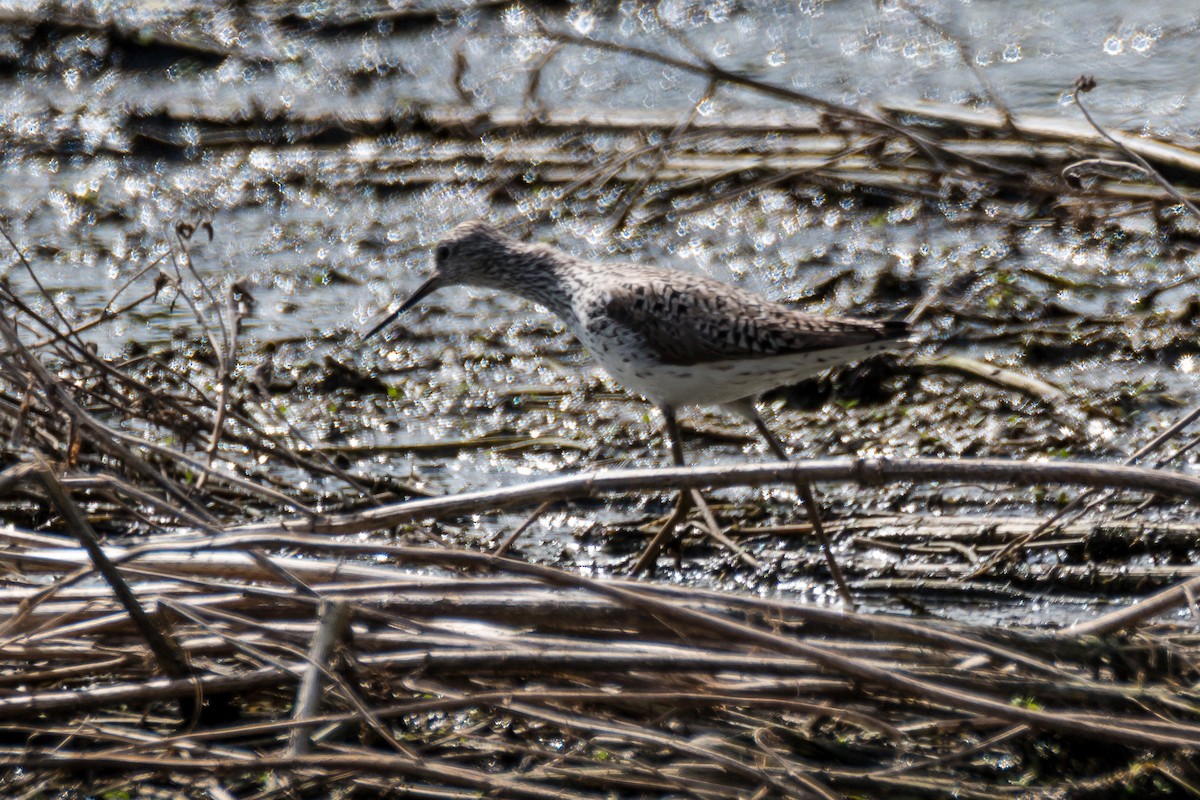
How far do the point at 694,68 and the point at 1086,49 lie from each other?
4.31 metres

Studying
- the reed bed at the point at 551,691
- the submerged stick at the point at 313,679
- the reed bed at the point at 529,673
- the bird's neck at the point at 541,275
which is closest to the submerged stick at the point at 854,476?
the reed bed at the point at 529,673

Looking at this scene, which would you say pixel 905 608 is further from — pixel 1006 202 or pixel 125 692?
pixel 1006 202

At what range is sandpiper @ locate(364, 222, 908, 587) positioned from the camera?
512cm

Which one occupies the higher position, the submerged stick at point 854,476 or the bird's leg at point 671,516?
the bird's leg at point 671,516

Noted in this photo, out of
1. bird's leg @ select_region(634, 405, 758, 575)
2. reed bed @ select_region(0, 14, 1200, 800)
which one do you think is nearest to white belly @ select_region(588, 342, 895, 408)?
bird's leg @ select_region(634, 405, 758, 575)

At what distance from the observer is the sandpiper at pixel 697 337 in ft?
16.8

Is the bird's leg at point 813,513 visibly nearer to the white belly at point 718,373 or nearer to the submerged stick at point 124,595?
the white belly at point 718,373

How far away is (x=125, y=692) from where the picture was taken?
4.07m

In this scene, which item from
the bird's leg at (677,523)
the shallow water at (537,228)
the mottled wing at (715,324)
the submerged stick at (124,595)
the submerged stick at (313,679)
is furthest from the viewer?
the shallow water at (537,228)

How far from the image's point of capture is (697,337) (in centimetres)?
536

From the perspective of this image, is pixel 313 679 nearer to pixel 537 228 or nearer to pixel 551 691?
pixel 551 691

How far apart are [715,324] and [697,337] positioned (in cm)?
8

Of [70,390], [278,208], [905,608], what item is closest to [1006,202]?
[905,608]

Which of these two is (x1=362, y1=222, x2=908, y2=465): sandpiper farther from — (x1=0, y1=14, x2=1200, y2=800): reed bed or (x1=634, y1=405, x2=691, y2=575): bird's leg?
(x1=0, y1=14, x2=1200, y2=800): reed bed
